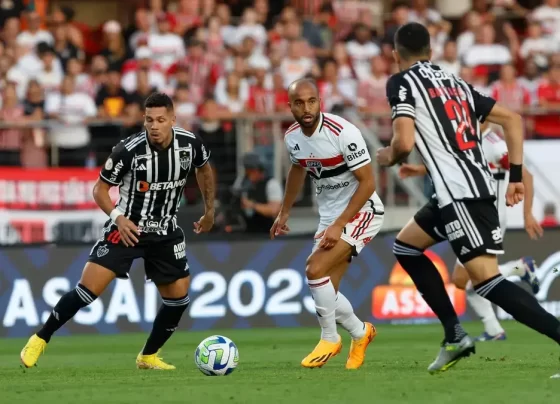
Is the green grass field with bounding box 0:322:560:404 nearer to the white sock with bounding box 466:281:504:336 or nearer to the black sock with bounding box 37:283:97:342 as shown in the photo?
the white sock with bounding box 466:281:504:336

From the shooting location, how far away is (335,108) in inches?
703

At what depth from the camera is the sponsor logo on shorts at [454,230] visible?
8.30 metres

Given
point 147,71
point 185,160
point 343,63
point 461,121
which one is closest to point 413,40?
point 461,121

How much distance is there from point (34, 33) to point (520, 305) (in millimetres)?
13226

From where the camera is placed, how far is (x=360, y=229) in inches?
389

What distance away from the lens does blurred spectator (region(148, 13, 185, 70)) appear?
19.6m

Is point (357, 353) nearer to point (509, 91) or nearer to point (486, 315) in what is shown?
point (486, 315)

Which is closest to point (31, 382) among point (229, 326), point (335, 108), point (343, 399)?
point (343, 399)

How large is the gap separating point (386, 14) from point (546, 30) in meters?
3.24

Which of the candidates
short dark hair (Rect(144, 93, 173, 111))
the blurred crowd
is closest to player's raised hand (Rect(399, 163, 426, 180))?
short dark hair (Rect(144, 93, 173, 111))

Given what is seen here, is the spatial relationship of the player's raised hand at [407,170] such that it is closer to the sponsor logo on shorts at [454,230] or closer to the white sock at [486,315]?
the sponsor logo on shorts at [454,230]

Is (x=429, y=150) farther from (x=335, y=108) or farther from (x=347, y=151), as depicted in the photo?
(x=335, y=108)

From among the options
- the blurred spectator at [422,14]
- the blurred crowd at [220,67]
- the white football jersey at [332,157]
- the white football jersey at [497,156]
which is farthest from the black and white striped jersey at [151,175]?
the blurred spectator at [422,14]

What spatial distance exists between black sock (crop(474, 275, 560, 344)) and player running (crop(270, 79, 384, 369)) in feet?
5.07
